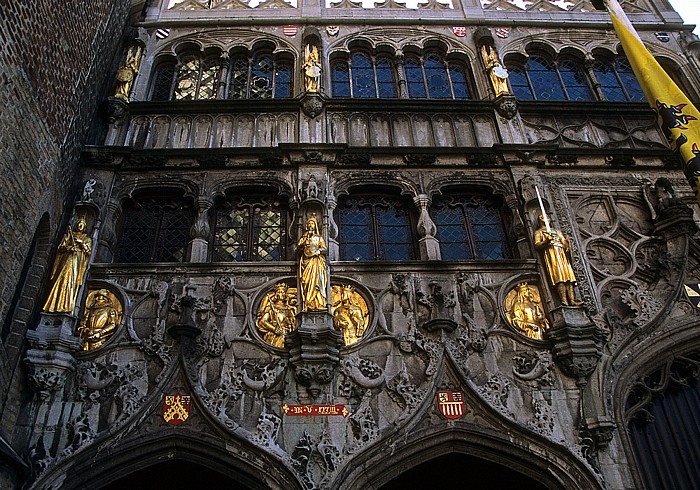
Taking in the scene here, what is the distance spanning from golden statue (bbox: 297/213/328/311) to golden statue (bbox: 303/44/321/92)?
3419mm

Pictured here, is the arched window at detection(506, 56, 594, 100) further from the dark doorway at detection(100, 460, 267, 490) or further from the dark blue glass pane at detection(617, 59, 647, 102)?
the dark doorway at detection(100, 460, 267, 490)

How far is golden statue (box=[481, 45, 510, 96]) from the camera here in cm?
1155

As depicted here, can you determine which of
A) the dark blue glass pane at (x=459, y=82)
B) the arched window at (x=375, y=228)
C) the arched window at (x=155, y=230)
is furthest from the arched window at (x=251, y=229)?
the dark blue glass pane at (x=459, y=82)

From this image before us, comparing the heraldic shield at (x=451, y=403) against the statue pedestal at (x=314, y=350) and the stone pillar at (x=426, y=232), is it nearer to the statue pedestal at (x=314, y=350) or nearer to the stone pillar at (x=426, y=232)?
the statue pedestal at (x=314, y=350)

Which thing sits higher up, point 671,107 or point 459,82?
point 459,82

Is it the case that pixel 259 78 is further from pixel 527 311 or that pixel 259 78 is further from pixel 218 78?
pixel 527 311

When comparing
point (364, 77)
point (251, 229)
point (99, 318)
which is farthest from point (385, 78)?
point (99, 318)

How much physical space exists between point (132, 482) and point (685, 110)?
10.8 m

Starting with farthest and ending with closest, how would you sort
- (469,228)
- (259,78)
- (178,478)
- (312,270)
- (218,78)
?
(259,78)
(218,78)
(469,228)
(312,270)
(178,478)

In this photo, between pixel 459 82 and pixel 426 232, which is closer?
pixel 426 232

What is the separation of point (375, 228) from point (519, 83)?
520 centimetres

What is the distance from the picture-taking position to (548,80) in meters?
12.6

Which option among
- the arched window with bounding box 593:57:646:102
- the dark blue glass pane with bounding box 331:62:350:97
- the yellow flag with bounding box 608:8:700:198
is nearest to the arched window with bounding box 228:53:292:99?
the dark blue glass pane with bounding box 331:62:350:97

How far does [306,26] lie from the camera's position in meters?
13.1
